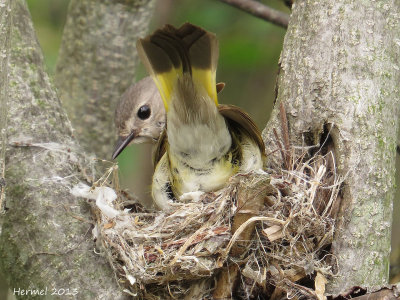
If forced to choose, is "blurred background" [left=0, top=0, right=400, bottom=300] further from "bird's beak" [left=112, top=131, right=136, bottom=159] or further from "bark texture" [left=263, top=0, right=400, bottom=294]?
"bark texture" [left=263, top=0, right=400, bottom=294]

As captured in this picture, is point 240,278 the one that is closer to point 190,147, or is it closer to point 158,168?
point 190,147

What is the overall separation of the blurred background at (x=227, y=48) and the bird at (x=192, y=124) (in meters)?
1.67

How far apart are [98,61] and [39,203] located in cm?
205

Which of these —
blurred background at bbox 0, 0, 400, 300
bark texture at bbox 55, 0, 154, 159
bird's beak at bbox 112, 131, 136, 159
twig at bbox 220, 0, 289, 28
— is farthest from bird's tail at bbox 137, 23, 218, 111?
blurred background at bbox 0, 0, 400, 300

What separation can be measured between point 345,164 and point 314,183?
0.64ft

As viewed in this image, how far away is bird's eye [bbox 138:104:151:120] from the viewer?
5.02m

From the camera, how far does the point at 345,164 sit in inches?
156

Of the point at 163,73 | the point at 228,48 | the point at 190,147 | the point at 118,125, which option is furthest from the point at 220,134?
the point at 228,48

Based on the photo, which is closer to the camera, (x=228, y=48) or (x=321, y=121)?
(x=321, y=121)

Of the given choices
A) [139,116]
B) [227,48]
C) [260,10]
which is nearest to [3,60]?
[139,116]

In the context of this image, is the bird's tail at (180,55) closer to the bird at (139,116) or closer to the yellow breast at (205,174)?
the yellow breast at (205,174)

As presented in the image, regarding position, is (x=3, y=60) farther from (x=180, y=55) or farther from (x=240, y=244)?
(x=240, y=244)

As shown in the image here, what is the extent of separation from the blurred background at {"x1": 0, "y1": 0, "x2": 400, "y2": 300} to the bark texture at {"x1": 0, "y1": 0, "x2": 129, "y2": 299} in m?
2.26

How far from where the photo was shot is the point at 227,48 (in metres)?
6.70
